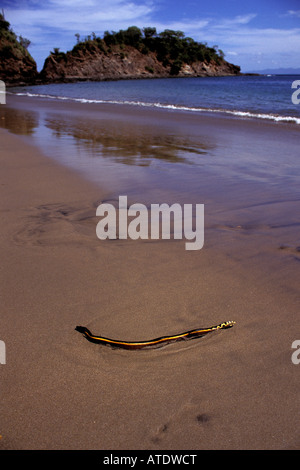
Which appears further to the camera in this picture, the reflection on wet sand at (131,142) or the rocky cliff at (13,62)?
the rocky cliff at (13,62)

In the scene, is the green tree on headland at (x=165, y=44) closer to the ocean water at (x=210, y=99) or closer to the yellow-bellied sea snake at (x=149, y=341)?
the ocean water at (x=210, y=99)

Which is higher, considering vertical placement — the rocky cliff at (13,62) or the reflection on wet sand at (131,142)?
the rocky cliff at (13,62)

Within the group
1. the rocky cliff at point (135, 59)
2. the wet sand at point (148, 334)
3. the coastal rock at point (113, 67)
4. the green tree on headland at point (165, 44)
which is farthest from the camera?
the green tree on headland at point (165, 44)

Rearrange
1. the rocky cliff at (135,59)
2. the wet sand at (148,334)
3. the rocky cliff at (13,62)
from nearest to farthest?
the wet sand at (148,334), the rocky cliff at (13,62), the rocky cliff at (135,59)

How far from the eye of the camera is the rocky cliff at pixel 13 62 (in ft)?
178

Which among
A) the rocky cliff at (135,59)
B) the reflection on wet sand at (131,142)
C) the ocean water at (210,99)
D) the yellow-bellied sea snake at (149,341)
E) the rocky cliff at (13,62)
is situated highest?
the rocky cliff at (135,59)

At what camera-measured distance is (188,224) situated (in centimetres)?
306

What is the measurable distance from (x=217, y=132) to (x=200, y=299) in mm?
7293

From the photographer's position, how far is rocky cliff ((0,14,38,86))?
178ft

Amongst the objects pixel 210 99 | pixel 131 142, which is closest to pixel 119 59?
pixel 210 99

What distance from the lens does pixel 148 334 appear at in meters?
1.69

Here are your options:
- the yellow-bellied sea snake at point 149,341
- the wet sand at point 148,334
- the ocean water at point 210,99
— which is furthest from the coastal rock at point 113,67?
the yellow-bellied sea snake at point 149,341

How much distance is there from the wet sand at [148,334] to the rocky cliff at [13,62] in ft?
193

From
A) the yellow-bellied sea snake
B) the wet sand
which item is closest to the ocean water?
the wet sand
